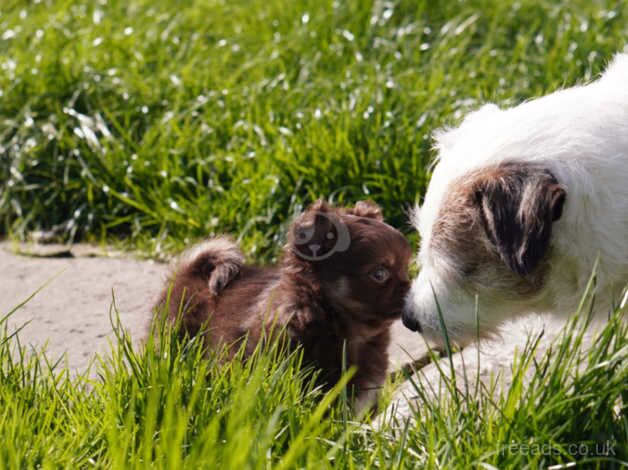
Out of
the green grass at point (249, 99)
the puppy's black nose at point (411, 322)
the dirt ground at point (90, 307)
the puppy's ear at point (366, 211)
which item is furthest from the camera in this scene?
the green grass at point (249, 99)

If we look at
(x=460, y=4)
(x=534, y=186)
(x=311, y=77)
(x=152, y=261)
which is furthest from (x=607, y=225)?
(x=460, y=4)

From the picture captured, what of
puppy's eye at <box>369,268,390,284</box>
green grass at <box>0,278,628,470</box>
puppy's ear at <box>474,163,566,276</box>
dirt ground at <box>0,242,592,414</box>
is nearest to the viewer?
green grass at <box>0,278,628,470</box>

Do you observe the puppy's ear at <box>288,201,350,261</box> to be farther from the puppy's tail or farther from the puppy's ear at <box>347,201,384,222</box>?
the puppy's tail

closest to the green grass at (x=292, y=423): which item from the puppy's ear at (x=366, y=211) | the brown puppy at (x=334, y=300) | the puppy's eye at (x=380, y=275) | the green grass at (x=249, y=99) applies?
the brown puppy at (x=334, y=300)

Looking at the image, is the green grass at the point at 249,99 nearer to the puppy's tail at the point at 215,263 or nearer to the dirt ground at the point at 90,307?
the dirt ground at the point at 90,307

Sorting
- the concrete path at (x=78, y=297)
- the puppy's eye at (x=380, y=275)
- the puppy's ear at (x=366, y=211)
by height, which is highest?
the puppy's ear at (x=366, y=211)

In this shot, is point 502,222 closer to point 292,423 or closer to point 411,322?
point 411,322

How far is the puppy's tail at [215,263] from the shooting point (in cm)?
398

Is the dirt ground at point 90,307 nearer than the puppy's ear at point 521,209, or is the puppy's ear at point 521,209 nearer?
the puppy's ear at point 521,209

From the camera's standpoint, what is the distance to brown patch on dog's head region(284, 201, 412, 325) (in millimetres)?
3658

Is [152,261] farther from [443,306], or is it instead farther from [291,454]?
[291,454]

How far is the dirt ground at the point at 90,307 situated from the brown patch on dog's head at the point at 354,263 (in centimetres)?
35

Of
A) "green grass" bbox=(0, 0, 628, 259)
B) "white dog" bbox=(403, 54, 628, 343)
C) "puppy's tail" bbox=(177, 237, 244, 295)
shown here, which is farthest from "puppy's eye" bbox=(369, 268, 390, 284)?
"green grass" bbox=(0, 0, 628, 259)

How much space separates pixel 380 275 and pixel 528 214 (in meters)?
0.89
